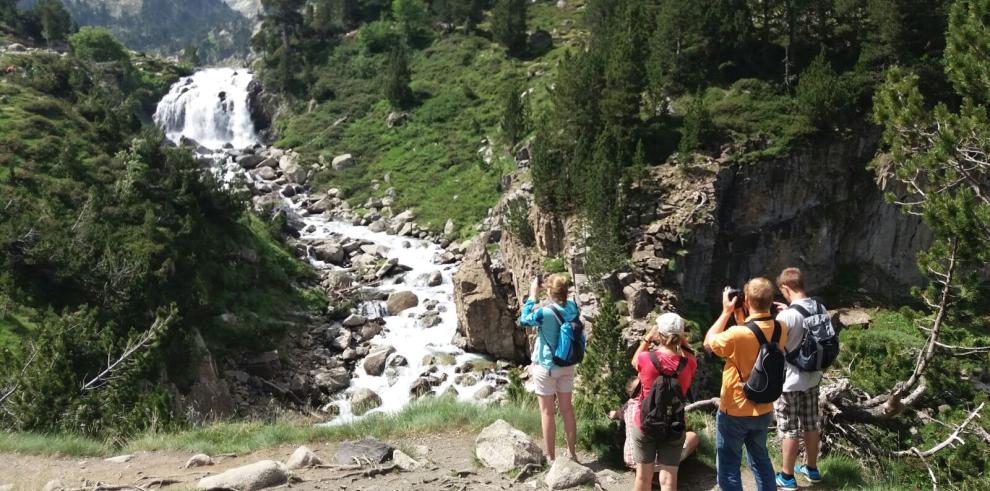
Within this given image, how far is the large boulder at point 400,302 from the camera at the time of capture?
33531mm

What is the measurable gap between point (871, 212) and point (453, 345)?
963 inches

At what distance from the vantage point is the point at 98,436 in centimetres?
1253

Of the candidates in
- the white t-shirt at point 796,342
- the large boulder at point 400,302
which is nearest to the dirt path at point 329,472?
the white t-shirt at point 796,342

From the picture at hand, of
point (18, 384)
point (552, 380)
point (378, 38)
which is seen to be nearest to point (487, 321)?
point (18, 384)

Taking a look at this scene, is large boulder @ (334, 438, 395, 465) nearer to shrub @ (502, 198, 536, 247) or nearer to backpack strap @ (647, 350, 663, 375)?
backpack strap @ (647, 350, 663, 375)

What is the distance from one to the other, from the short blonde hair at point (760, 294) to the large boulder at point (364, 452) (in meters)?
5.47

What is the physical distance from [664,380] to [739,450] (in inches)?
49.6

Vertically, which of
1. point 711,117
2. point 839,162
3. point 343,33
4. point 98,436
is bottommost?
point 98,436

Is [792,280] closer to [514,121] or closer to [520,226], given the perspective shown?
[520,226]

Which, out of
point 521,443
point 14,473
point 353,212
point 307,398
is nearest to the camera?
point 521,443

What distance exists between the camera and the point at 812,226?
1319 inches

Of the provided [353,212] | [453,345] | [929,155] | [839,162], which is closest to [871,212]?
[839,162]

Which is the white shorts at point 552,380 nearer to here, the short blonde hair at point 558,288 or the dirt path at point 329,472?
the short blonde hair at point 558,288

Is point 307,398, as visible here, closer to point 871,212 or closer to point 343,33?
point 871,212
